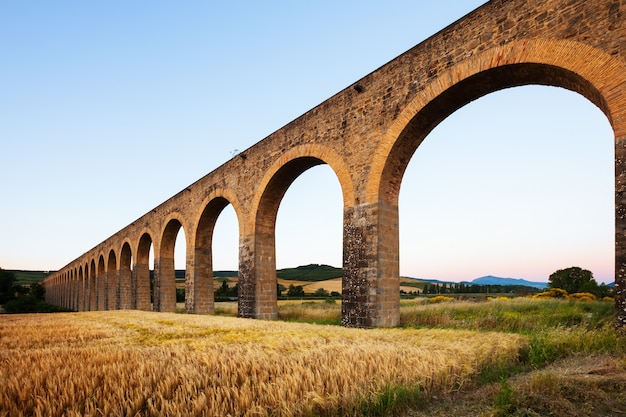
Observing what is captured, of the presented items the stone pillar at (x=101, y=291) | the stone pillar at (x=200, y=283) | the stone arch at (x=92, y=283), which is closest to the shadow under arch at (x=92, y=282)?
the stone arch at (x=92, y=283)

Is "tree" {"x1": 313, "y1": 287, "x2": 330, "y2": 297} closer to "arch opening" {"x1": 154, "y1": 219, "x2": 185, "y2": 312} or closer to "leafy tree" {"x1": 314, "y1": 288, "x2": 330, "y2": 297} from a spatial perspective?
"leafy tree" {"x1": 314, "y1": 288, "x2": 330, "y2": 297}

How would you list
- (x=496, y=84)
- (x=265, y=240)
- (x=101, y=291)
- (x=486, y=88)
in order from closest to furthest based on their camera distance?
(x=496, y=84), (x=486, y=88), (x=265, y=240), (x=101, y=291)

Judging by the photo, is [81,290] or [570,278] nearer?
[570,278]

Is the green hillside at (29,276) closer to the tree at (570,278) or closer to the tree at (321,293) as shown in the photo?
the tree at (321,293)

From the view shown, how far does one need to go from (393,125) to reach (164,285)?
692 inches

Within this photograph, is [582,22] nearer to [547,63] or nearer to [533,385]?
[547,63]

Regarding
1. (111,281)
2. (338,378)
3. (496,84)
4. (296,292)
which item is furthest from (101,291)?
(338,378)

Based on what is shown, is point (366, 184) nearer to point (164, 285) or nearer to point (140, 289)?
point (164, 285)

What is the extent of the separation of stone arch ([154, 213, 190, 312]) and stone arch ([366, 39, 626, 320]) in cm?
1441

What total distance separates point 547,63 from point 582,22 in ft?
2.63

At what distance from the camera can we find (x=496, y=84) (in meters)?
8.66

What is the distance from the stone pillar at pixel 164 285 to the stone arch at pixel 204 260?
3.70 meters

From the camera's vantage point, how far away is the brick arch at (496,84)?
6668mm

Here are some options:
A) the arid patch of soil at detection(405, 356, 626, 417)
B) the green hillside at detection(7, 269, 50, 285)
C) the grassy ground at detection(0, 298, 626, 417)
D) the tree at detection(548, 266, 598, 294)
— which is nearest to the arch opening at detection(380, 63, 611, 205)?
the grassy ground at detection(0, 298, 626, 417)
